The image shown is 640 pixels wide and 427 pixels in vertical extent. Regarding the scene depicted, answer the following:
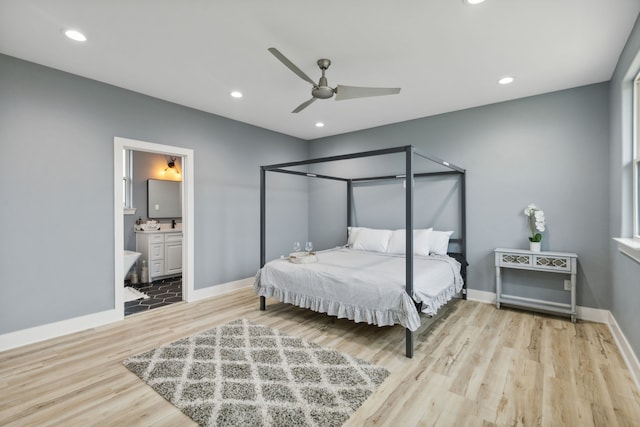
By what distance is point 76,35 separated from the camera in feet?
7.97

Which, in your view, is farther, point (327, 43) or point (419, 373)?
point (327, 43)

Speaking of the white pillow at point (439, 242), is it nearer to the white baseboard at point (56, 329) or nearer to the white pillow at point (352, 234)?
the white pillow at point (352, 234)

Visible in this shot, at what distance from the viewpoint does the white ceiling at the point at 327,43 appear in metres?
2.12

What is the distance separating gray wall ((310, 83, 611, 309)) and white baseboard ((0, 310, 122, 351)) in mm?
4600

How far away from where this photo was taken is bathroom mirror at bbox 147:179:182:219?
19.0ft

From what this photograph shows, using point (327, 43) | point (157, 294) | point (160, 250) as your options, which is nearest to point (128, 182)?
point (160, 250)

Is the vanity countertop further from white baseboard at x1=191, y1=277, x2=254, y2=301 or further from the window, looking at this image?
white baseboard at x1=191, y1=277, x2=254, y2=301

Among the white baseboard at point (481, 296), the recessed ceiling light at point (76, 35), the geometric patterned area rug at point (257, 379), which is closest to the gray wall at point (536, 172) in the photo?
the white baseboard at point (481, 296)

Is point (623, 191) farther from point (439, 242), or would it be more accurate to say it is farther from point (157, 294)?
point (157, 294)

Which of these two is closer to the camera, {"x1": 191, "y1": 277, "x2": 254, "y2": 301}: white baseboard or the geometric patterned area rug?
the geometric patterned area rug

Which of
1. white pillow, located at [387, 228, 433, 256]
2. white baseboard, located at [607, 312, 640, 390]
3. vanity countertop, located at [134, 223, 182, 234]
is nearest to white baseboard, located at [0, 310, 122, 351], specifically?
vanity countertop, located at [134, 223, 182, 234]

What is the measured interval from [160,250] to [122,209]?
2069mm

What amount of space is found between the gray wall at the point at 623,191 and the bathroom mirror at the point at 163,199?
21.8 feet

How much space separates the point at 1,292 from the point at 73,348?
0.82 m
